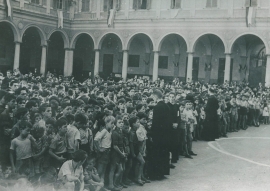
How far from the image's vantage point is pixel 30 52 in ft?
93.2

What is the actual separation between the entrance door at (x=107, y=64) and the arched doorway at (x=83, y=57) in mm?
1181

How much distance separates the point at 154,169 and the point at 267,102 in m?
12.2

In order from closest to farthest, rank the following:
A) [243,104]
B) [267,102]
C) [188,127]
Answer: [188,127] < [243,104] < [267,102]

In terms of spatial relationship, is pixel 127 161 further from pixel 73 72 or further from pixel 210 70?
pixel 73 72

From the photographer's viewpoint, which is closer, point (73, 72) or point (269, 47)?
point (269, 47)

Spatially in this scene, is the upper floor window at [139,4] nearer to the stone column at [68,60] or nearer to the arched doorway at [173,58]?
the arched doorway at [173,58]

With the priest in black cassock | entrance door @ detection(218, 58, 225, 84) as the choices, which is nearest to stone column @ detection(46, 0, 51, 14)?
entrance door @ detection(218, 58, 225, 84)

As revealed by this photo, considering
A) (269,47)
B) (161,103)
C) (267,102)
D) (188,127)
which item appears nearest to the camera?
(161,103)

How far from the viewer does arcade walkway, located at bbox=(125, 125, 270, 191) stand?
306 inches

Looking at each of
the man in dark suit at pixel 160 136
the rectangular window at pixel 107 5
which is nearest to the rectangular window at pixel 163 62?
the rectangular window at pixel 107 5

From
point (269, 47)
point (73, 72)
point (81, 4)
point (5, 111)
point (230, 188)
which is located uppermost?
point (81, 4)

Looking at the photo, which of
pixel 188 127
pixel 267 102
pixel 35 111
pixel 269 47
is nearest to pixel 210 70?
pixel 269 47

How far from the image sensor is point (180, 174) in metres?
8.64

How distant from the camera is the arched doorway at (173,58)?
92.3 feet
